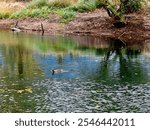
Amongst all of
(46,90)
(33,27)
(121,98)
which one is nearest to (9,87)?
(46,90)

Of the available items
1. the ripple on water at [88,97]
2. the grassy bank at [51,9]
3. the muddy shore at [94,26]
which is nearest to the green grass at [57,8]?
the grassy bank at [51,9]

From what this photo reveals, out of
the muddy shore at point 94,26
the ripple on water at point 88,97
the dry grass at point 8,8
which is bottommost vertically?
the ripple on water at point 88,97

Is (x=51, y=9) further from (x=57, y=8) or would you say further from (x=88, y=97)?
(x=88, y=97)

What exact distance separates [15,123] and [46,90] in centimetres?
593

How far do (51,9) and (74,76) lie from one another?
28005 millimetres

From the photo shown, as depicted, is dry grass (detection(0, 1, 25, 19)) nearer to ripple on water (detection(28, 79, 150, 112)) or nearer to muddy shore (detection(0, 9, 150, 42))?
muddy shore (detection(0, 9, 150, 42))

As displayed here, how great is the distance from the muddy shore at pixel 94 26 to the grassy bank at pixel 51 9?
0.74 m

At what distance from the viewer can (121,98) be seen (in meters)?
25.5

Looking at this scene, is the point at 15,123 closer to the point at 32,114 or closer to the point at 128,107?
the point at 32,114

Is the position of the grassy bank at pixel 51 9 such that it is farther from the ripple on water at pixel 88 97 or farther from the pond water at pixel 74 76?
the ripple on water at pixel 88 97

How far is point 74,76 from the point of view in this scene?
99.1 feet

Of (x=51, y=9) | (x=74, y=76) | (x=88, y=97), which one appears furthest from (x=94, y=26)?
(x=88, y=97)

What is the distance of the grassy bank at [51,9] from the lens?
181 ft

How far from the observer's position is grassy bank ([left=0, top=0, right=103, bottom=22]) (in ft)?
181
